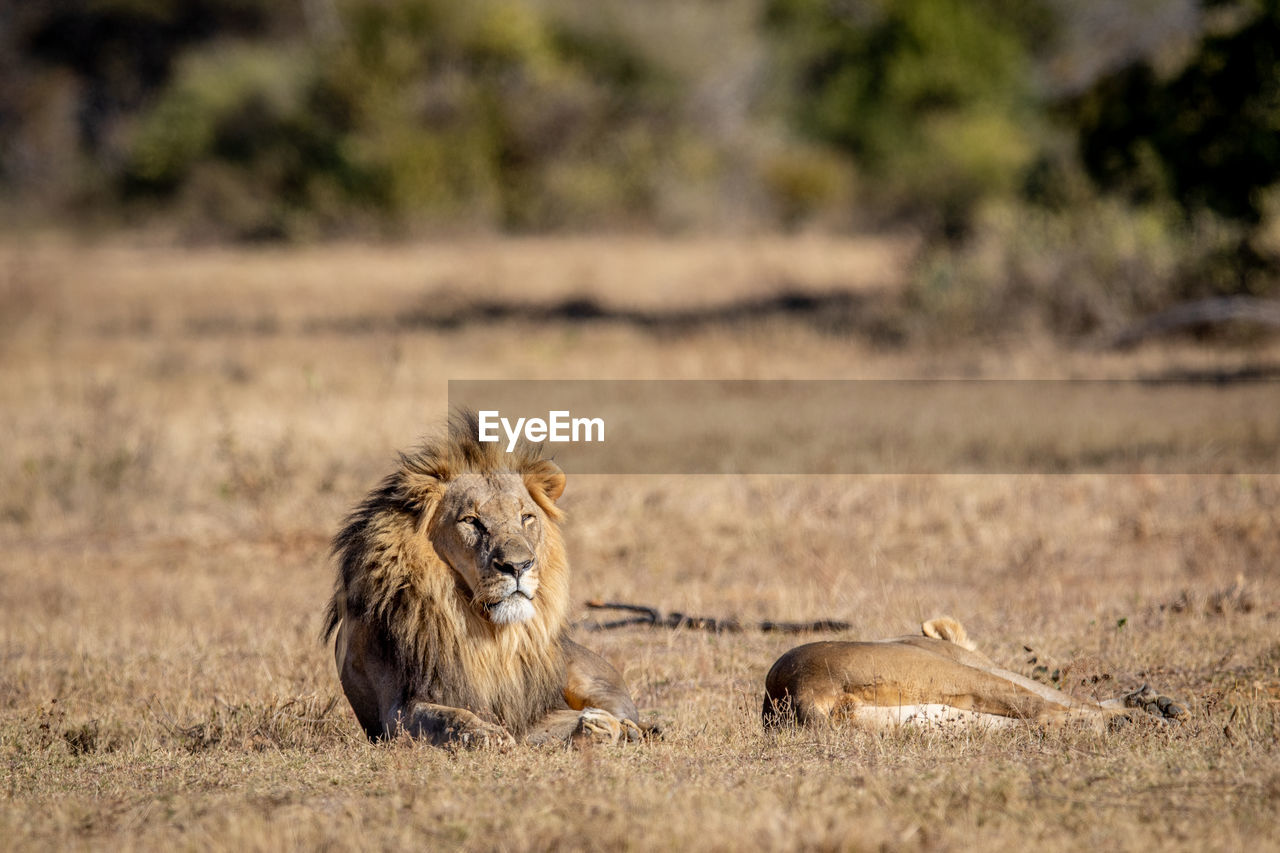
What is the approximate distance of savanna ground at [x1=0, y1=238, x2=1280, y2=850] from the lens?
4.76 metres

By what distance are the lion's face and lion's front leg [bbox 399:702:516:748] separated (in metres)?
0.38

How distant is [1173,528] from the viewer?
10672mm

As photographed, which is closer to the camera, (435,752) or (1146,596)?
(435,752)

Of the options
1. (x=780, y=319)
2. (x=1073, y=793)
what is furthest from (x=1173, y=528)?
(x=780, y=319)

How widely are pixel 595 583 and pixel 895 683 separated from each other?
417cm

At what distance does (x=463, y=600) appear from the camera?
19.4 ft

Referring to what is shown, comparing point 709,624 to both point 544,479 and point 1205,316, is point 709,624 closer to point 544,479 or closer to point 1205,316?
point 544,479

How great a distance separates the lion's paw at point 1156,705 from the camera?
20.0 ft

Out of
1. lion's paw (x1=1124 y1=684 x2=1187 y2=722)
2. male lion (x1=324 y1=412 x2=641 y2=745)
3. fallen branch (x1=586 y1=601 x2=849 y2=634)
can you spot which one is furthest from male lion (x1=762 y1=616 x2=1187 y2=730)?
fallen branch (x1=586 y1=601 x2=849 y2=634)

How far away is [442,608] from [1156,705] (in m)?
2.84

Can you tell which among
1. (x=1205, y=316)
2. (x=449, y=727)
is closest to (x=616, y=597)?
(x=449, y=727)

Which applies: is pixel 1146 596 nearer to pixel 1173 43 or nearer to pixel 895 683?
pixel 895 683

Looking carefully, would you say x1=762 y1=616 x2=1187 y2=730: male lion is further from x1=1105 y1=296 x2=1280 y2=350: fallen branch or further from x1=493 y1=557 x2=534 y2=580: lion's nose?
x1=1105 y1=296 x2=1280 y2=350: fallen branch

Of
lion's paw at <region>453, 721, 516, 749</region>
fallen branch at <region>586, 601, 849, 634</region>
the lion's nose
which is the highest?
the lion's nose
